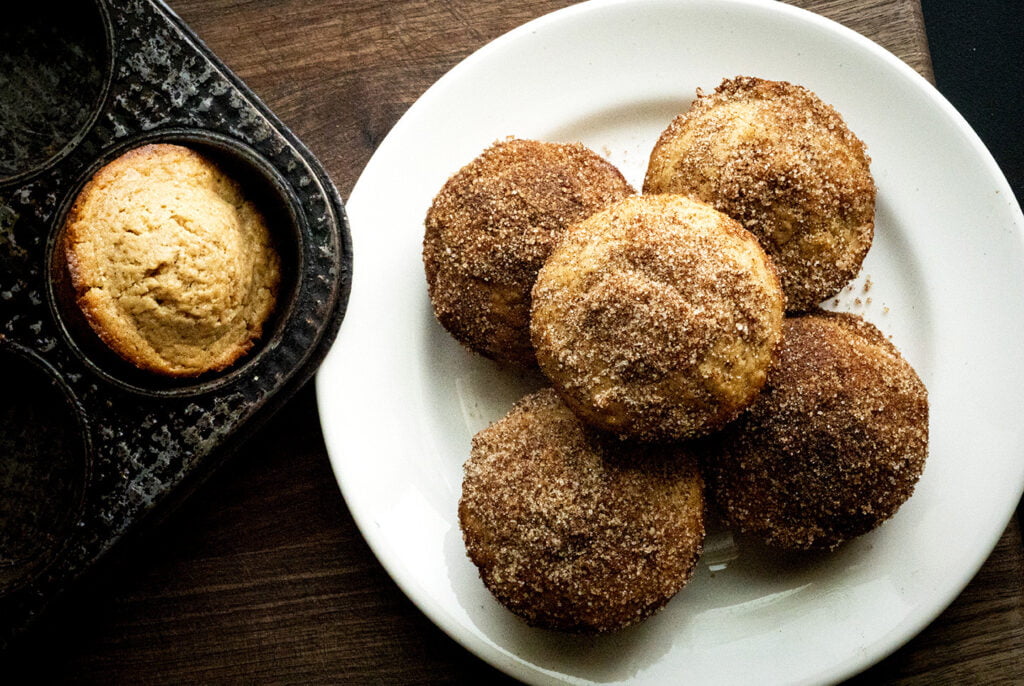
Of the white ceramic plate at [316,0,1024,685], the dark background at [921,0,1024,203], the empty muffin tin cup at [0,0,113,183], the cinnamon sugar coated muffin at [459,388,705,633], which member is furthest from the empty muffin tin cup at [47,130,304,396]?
the dark background at [921,0,1024,203]

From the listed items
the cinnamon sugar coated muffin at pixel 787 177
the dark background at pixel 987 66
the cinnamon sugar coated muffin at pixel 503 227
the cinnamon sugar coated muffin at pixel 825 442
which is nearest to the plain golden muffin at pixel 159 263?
the cinnamon sugar coated muffin at pixel 503 227

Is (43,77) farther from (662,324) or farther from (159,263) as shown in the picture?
(662,324)

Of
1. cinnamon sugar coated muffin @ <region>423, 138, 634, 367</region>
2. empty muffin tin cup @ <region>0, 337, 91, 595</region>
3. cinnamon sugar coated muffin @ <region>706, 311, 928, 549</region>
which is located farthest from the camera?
empty muffin tin cup @ <region>0, 337, 91, 595</region>

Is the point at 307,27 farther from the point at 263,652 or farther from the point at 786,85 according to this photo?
the point at 263,652

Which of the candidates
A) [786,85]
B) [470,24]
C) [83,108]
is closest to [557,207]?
[786,85]

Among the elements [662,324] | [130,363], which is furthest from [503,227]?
[130,363]

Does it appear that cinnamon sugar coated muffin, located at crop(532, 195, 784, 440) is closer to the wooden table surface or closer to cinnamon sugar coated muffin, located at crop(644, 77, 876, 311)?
cinnamon sugar coated muffin, located at crop(644, 77, 876, 311)
